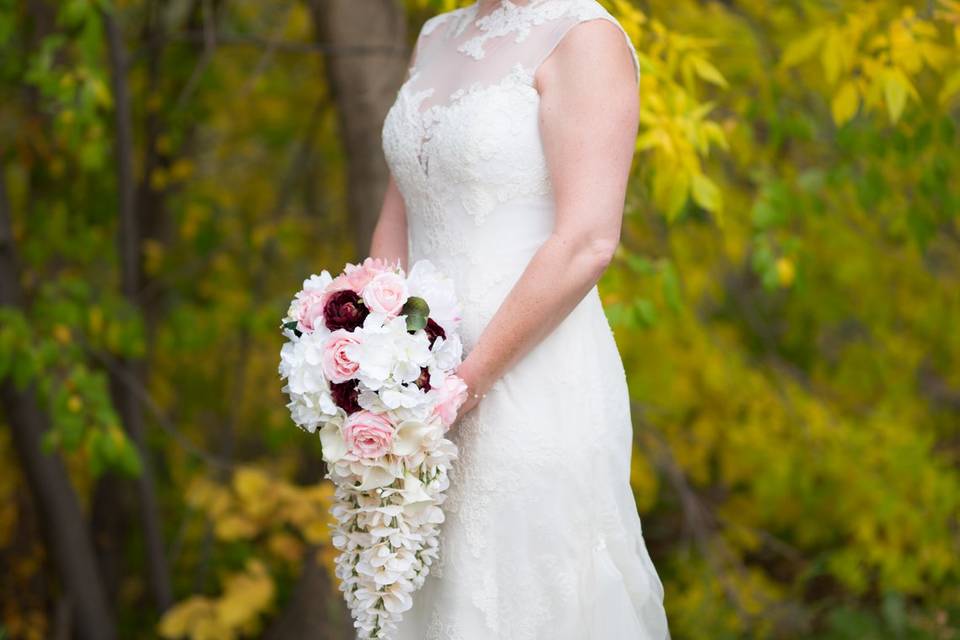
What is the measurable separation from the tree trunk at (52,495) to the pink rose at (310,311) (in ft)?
7.52

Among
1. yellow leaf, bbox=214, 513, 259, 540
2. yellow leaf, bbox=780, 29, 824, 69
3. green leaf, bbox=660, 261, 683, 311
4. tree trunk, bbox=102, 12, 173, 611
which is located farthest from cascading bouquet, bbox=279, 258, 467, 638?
tree trunk, bbox=102, 12, 173, 611

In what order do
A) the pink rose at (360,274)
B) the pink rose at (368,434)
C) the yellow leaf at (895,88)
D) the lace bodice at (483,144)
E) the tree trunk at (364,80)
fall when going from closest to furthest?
the pink rose at (368,434), the pink rose at (360,274), the lace bodice at (483,144), the yellow leaf at (895,88), the tree trunk at (364,80)

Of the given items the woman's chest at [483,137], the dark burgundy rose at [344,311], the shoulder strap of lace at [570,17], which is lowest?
the dark burgundy rose at [344,311]

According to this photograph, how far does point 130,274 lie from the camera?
14.3ft

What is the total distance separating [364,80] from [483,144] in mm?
1513

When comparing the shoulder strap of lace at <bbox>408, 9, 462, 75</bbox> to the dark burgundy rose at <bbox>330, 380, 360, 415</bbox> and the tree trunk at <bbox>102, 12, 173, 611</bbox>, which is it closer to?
the dark burgundy rose at <bbox>330, 380, 360, 415</bbox>

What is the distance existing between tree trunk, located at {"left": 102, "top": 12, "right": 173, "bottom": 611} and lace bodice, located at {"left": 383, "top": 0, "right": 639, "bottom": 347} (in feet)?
6.59

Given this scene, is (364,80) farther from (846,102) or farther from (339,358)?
(339,358)

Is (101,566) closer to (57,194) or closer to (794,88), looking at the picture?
(57,194)

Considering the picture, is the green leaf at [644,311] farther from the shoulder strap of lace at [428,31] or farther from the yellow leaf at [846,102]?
the shoulder strap of lace at [428,31]

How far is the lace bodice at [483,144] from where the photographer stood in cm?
210

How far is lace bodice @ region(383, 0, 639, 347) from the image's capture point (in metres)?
2.10

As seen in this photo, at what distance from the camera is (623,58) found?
208cm

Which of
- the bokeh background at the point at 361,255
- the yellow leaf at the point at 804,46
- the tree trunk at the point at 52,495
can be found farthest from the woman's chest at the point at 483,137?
the tree trunk at the point at 52,495
